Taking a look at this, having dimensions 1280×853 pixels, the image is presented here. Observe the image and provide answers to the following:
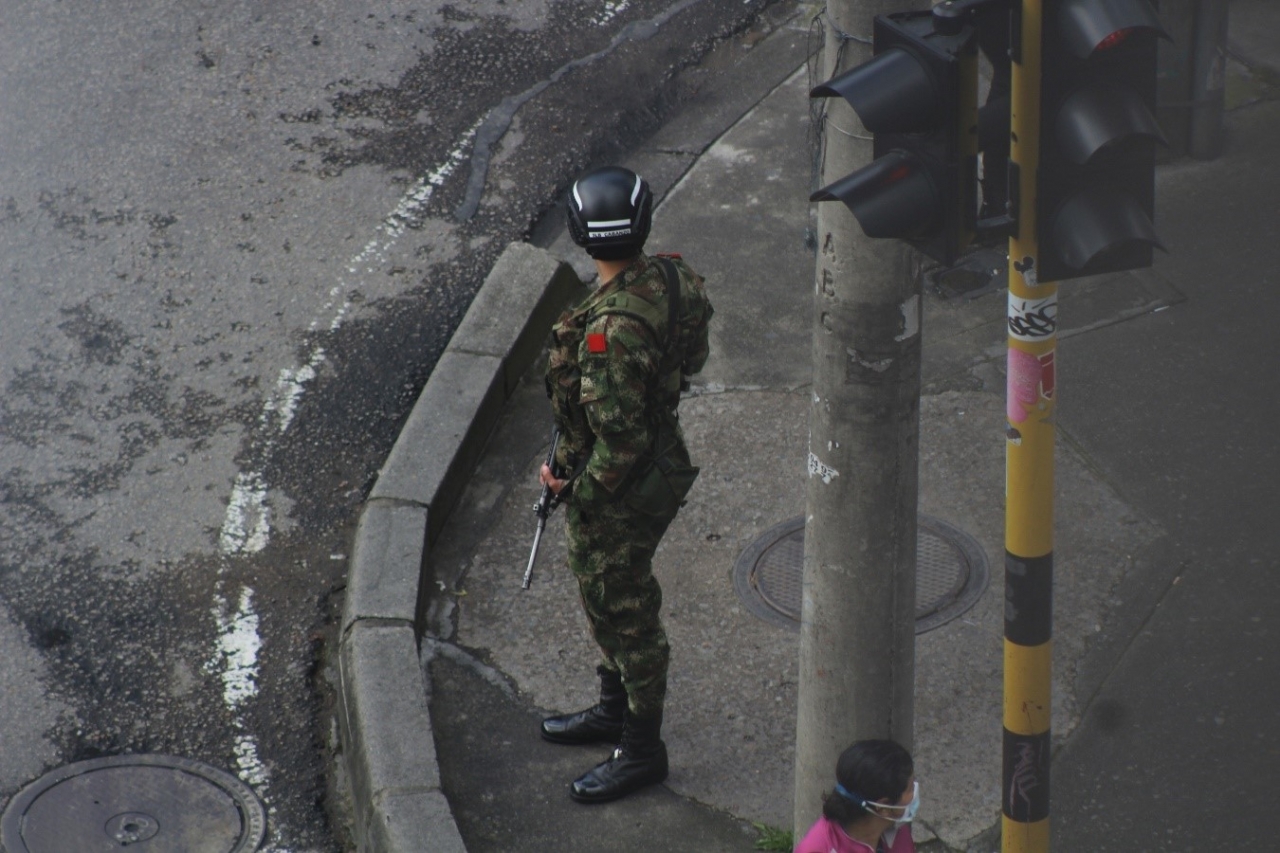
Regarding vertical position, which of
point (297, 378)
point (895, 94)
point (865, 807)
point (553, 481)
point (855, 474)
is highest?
point (895, 94)

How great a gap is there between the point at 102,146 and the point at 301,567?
12.1ft

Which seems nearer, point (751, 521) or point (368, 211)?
point (751, 521)

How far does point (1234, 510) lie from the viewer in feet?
21.9

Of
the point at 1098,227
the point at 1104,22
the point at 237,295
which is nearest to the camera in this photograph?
the point at 1104,22

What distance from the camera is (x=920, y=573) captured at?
258 inches

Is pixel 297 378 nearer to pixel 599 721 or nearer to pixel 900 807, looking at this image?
pixel 599 721

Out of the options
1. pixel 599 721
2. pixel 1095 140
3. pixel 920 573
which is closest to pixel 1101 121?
pixel 1095 140

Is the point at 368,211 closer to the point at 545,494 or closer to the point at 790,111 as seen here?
the point at 790,111

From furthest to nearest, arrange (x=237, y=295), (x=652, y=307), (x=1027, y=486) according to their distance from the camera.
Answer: (x=237, y=295) < (x=652, y=307) < (x=1027, y=486)

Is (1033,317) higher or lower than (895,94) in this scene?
lower

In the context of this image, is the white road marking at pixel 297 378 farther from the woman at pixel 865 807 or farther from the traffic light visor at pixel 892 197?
the traffic light visor at pixel 892 197

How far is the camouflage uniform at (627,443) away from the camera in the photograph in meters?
4.99

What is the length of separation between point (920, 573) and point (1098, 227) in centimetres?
301

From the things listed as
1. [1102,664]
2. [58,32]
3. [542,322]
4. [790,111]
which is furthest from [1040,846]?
[58,32]
